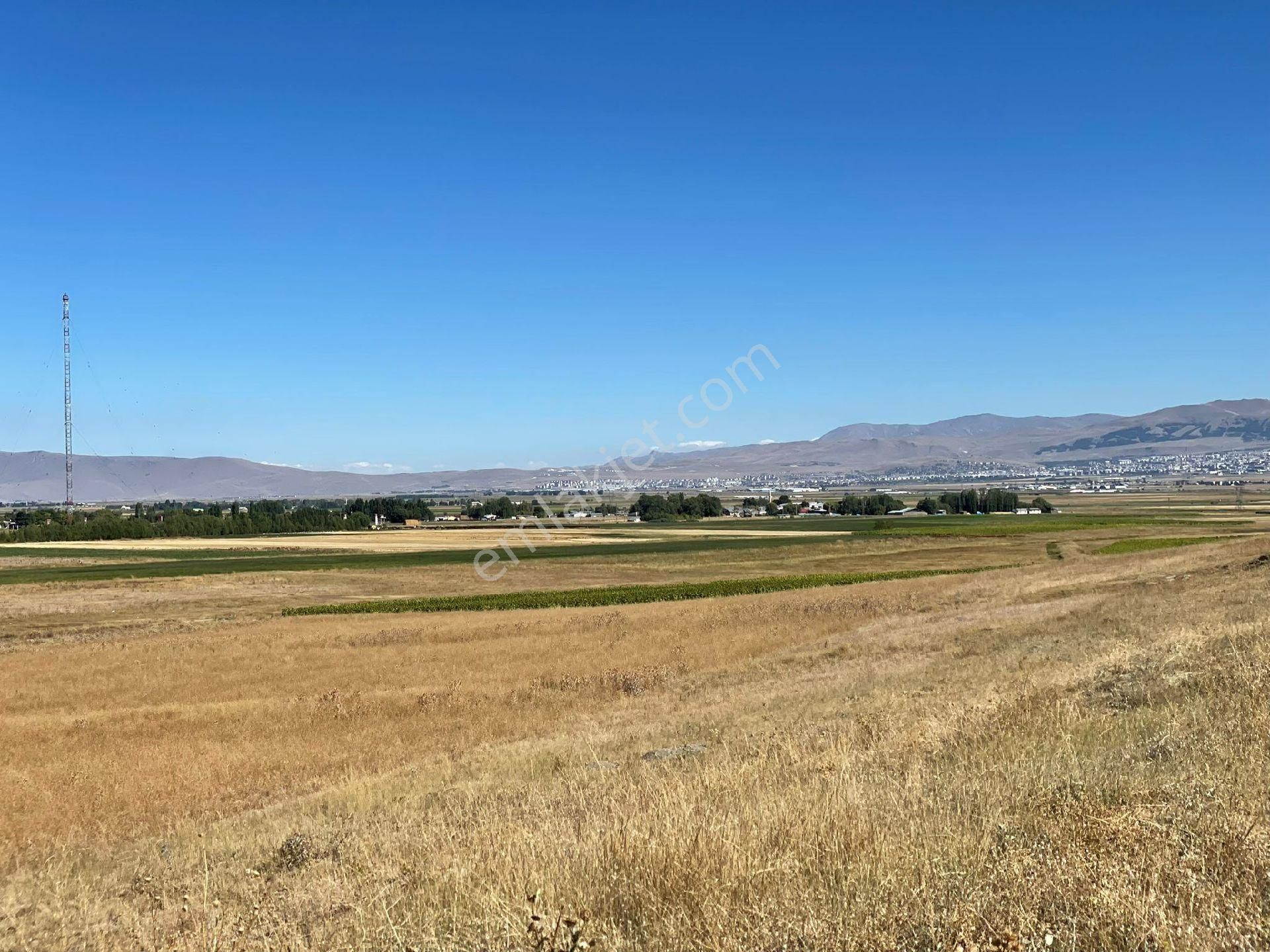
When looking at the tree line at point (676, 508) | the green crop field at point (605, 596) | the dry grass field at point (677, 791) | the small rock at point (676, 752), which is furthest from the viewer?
the tree line at point (676, 508)

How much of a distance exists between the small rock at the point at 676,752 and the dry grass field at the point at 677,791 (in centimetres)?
9

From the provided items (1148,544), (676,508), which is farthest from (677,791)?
(676,508)

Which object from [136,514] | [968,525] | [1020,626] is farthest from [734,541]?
[136,514]

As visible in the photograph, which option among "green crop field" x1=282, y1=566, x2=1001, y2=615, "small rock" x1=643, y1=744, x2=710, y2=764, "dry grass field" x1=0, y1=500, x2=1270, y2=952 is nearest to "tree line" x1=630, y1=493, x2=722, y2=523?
"green crop field" x1=282, y1=566, x2=1001, y2=615

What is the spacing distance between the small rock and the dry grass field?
0.09 metres

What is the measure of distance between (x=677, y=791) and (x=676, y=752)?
531 cm

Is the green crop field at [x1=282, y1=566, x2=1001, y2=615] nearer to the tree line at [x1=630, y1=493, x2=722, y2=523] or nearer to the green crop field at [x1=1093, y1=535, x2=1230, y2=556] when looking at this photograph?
the green crop field at [x1=1093, y1=535, x2=1230, y2=556]

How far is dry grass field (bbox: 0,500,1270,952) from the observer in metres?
5.08

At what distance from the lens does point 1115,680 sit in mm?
13367

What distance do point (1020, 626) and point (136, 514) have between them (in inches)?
6972

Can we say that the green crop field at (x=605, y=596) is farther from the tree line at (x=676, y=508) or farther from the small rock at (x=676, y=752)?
the tree line at (x=676, y=508)

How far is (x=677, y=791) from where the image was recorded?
27.5ft

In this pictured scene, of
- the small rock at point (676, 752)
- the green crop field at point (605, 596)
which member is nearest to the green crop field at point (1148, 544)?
the green crop field at point (605, 596)

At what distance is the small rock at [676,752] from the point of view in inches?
506
